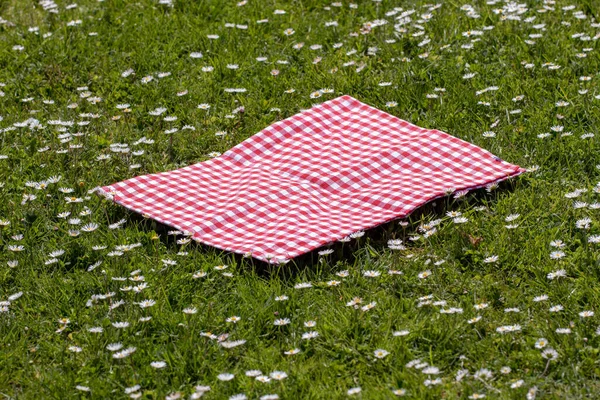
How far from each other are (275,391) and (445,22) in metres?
3.07

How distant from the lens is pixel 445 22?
223 inches

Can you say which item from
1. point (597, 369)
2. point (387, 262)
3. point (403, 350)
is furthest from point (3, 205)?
point (597, 369)

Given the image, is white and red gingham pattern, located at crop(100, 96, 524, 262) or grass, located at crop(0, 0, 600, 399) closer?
grass, located at crop(0, 0, 600, 399)

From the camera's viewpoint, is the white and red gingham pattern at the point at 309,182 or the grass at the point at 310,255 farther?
the white and red gingham pattern at the point at 309,182

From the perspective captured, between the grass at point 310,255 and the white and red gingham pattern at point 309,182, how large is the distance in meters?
0.08

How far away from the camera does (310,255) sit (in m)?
3.88

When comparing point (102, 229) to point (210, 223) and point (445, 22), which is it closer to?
point (210, 223)

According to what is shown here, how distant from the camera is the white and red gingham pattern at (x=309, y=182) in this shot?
398 cm

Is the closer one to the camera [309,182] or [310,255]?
[310,255]

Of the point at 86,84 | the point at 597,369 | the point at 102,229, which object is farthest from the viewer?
the point at 86,84

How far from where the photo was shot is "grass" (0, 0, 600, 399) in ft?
10.7

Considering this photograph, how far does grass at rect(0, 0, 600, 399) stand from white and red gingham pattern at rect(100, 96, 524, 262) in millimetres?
76

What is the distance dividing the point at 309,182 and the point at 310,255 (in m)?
0.56

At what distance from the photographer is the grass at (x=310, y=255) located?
3.26 m
